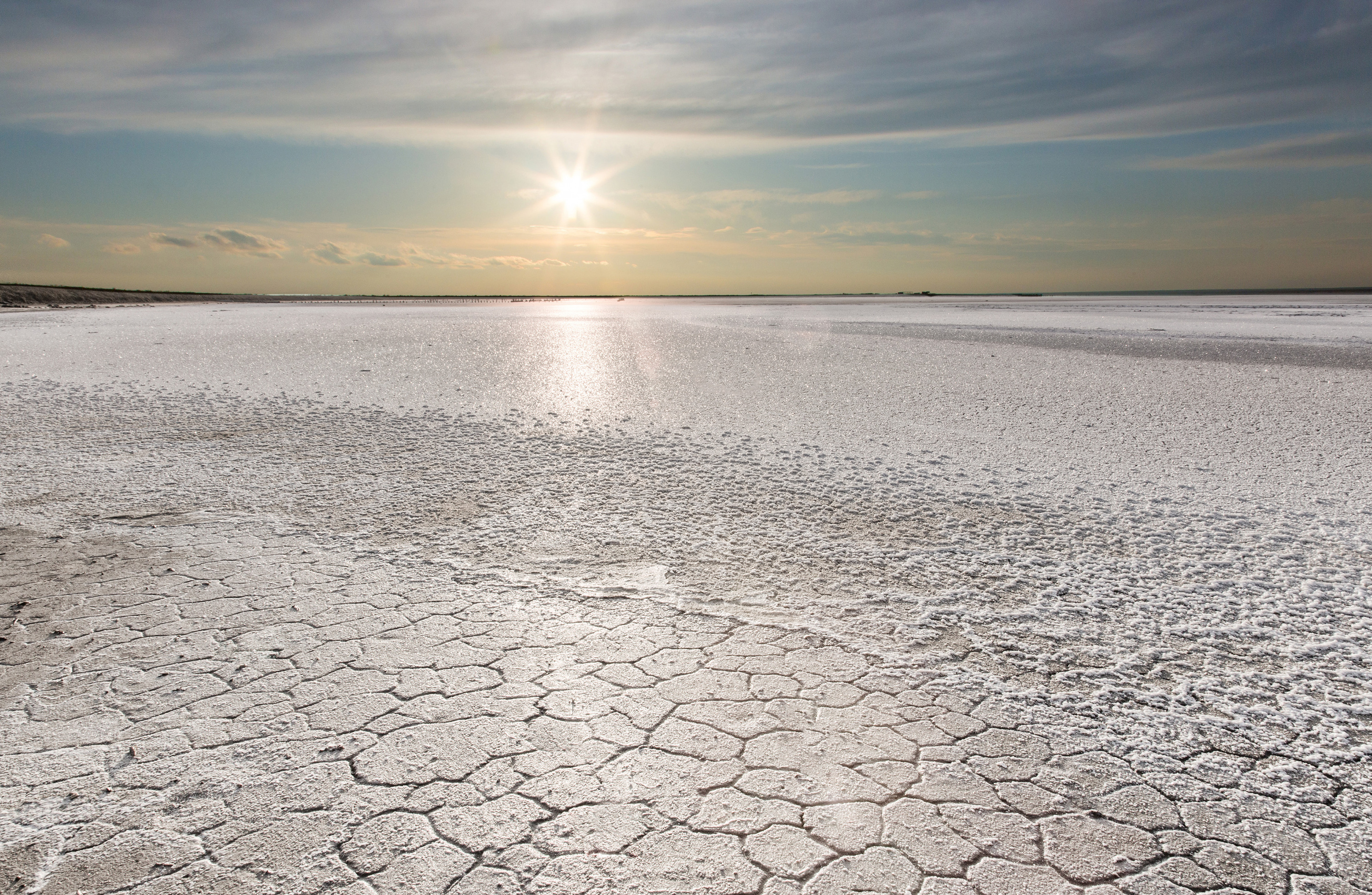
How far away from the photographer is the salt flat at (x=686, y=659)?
1.88m

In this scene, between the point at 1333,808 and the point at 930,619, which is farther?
the point at 930,619

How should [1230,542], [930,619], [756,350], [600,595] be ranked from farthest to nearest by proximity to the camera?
[756,350] < [1230,542] < [600,595] < [930,619]

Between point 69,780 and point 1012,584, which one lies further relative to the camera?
point 1012,584

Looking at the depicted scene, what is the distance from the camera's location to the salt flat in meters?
1.88

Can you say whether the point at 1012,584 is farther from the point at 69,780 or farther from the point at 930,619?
the point at 69,780

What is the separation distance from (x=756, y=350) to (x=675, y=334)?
17.3 feet

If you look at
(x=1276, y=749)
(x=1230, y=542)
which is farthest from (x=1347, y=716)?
(x=1230, y=542)

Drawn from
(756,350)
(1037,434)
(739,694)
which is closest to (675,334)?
(756,350)

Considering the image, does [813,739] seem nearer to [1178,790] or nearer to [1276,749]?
[1178,790]

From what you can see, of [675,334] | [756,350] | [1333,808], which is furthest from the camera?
[675,334]

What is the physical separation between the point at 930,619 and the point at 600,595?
145cm

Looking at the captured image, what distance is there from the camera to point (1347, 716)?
2422 millimetres

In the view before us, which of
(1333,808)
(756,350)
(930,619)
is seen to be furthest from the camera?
(756,350)

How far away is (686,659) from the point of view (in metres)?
2.78
